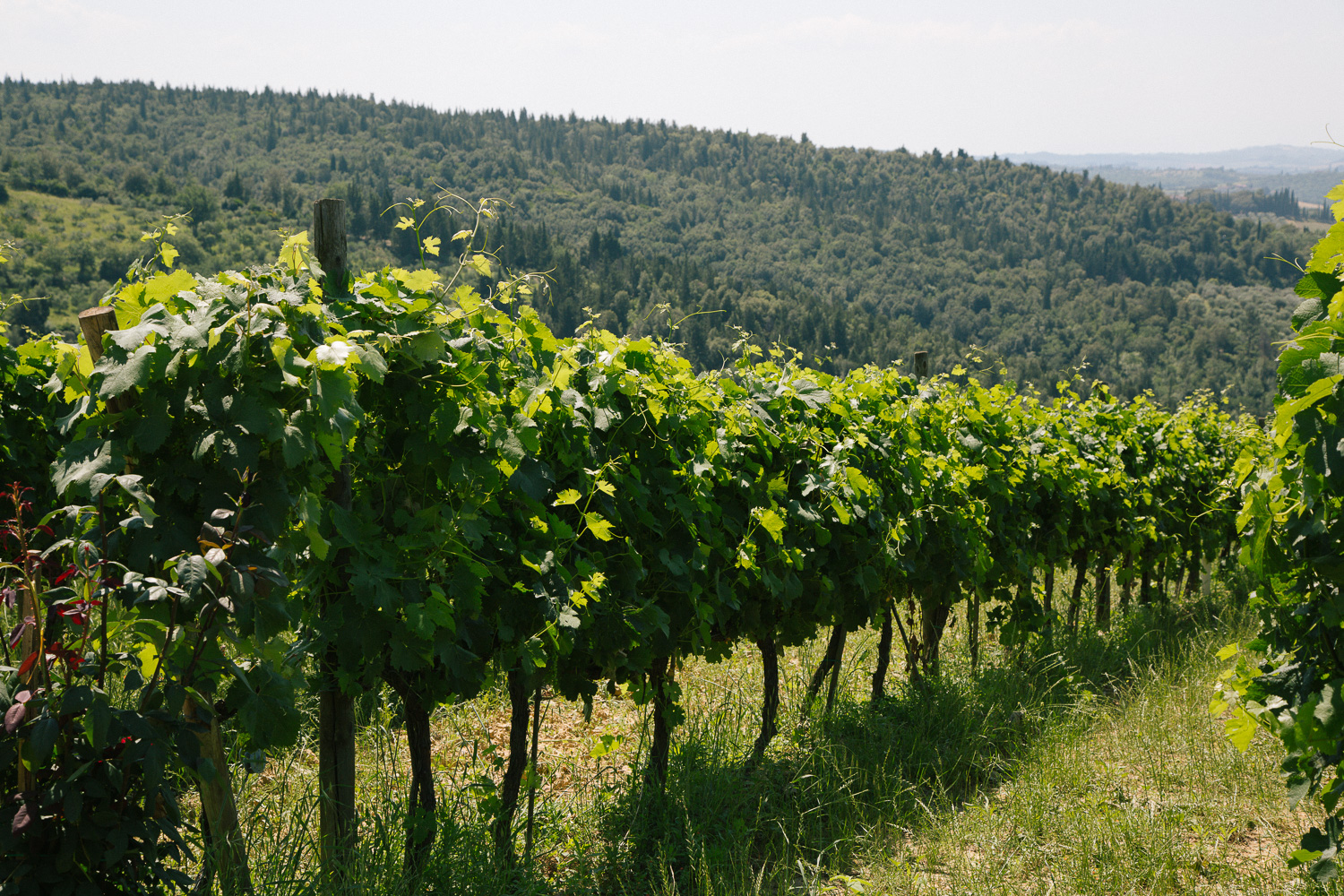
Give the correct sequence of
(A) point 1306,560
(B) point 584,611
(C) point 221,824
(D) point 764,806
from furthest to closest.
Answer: (D) point 764,806 < (B) point 584,611 < (A) point 1306,560 < (C) point 221,824

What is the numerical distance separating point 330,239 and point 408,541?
106 cm

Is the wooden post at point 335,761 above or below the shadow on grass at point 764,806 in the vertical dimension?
above

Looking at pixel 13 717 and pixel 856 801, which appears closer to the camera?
pixel 13 717

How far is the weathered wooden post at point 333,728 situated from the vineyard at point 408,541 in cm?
1

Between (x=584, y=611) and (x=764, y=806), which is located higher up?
(x=584, y=611)

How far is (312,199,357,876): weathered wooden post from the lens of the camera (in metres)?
2.58

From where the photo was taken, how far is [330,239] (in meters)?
2.71

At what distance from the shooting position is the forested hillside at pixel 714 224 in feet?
249

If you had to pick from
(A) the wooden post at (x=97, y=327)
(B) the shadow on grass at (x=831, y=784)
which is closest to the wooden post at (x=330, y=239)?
(A) the wooden post at (x=97, y=327)

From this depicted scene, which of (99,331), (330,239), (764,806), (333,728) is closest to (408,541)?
(333,728)

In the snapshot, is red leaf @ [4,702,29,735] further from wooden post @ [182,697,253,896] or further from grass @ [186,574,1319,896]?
grass @ [186,574,1319,896]

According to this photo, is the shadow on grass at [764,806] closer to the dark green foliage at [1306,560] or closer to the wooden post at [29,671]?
the wooden post at [29,671]

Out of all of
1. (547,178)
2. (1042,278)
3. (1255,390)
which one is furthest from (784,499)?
(547,178)

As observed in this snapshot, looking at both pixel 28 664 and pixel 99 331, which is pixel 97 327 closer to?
pixel 99 331
